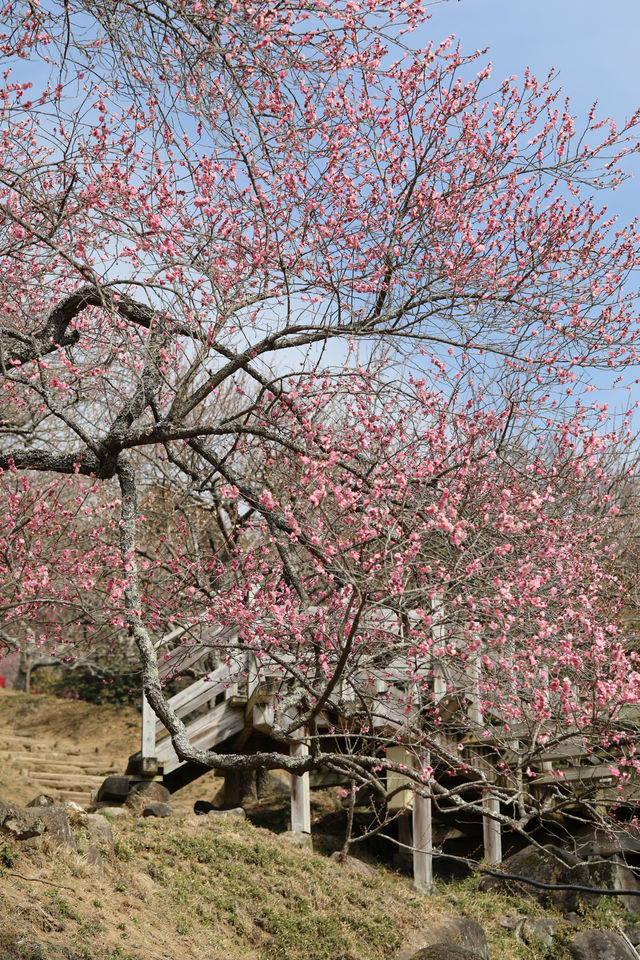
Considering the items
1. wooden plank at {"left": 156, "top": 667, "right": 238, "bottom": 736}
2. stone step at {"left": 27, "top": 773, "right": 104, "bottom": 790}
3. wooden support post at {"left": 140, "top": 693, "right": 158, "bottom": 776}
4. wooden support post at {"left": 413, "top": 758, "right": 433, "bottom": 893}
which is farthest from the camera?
stone step at {"left": 27, "top": 773, "right": 104, "bottom": 790}

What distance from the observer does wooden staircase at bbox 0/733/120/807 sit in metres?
14.2

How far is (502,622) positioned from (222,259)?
13.1 feet

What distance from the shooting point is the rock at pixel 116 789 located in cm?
1275

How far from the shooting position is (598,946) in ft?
32.6

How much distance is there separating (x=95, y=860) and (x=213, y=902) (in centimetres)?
130

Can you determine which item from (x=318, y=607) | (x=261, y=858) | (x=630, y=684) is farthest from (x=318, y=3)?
(x=261, y=858)

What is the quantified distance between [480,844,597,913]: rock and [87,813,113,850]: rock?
510 centimetres

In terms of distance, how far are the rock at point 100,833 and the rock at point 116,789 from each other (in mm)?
3412

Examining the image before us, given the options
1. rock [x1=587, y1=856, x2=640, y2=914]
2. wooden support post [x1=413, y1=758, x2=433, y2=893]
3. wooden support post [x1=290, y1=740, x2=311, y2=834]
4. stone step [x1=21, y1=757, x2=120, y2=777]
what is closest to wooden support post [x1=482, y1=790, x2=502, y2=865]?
wooden support post [x1=413, y1=758, x2=433, y2=893]

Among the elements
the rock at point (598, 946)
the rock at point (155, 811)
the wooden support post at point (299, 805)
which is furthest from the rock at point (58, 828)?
the rock at point (598, 946)

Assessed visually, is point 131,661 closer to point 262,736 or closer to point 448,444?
point 262,736

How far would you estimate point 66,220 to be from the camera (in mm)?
7164

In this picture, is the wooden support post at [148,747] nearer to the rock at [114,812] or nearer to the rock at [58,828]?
the rock at [114,812]

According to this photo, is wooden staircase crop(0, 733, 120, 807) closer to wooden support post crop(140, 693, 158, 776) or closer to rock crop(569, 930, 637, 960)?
wooden support post crop(140, 693, 158, 776)
